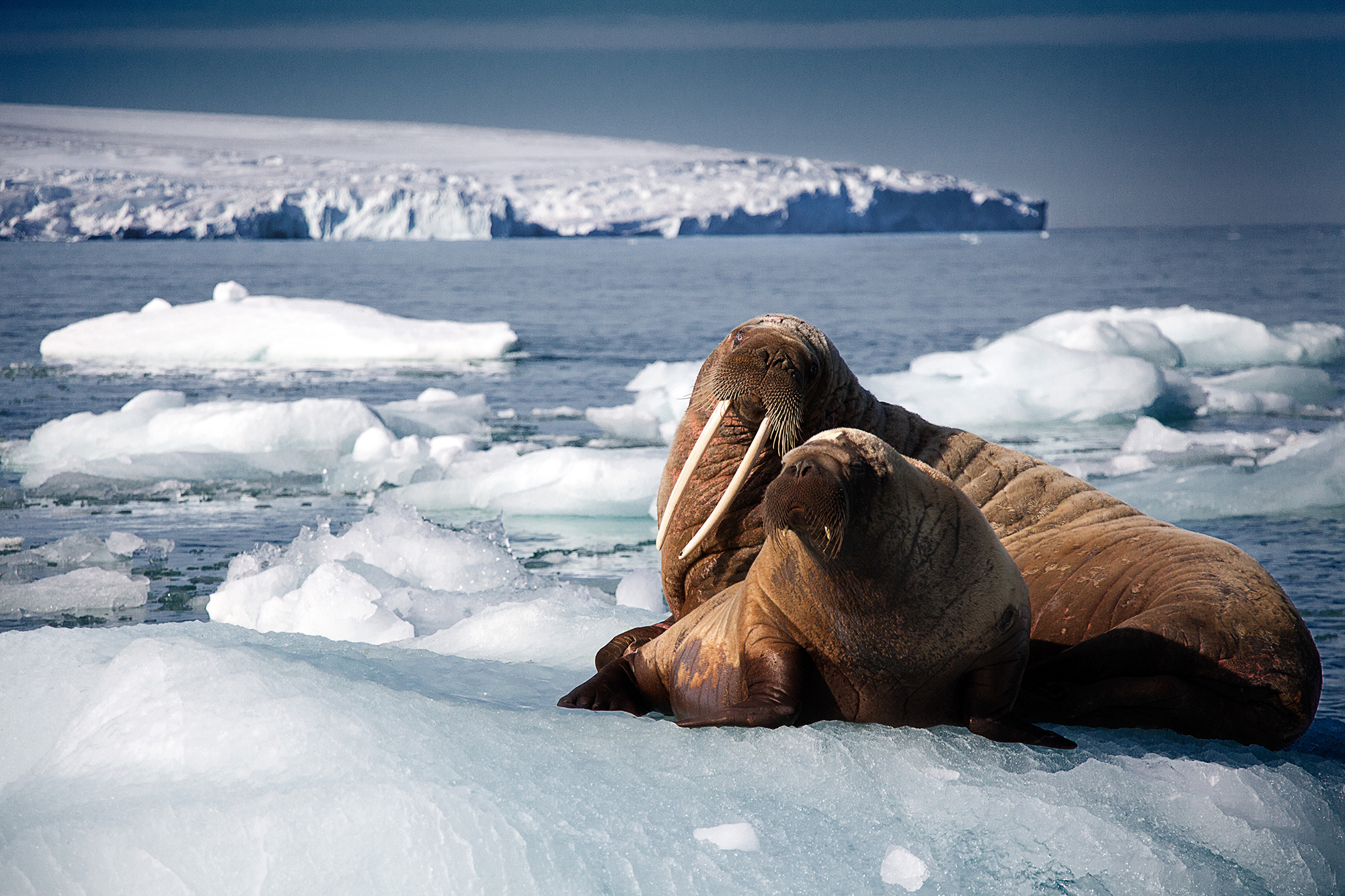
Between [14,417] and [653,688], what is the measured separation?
39.2 feet

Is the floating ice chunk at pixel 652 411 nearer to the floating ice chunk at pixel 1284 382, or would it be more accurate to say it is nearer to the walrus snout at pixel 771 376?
the floating ice chunk at pixel 1284 382

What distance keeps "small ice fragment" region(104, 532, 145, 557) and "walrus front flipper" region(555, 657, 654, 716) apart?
5017mm

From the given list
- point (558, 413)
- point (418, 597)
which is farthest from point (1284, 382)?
point (418, 597)

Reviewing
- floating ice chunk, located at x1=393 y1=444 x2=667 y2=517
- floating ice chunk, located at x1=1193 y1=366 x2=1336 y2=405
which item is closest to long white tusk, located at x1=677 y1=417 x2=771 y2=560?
floating ice chunk, located at x1=393 y1=444 x2=667 y2=517

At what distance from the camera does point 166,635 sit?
11.6 feet

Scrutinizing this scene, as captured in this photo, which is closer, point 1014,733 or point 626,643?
point 1014,733

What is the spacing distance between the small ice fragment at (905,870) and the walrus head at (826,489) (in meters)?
0.61

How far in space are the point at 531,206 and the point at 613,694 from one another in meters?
68.9

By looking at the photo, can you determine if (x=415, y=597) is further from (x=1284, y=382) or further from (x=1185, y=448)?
(x=1284, y=382)

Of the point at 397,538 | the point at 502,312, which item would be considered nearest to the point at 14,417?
the point at 397,538

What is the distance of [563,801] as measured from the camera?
7.98 ft

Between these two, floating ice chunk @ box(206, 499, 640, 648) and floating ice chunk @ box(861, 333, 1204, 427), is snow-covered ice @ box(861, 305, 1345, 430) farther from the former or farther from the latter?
floating ice chunk @ box(206, 499, 640, 648)

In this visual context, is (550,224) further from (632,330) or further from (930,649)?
(930,649)

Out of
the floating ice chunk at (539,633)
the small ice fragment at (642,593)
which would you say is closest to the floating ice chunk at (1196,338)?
the small ice fragment at (642,593)
